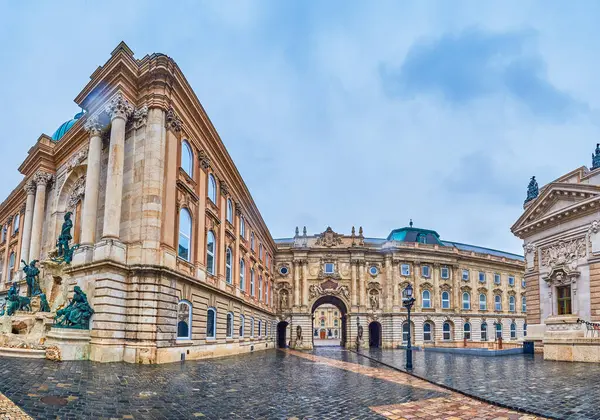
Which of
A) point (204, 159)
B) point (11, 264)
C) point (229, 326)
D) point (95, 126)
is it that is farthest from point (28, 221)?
point (229, 326)

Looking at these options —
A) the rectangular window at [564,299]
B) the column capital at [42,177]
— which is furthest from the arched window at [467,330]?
the column capital at [42,177]

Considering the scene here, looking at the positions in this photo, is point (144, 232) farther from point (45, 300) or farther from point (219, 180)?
point (219, 180)

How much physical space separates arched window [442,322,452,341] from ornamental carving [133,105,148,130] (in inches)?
1792

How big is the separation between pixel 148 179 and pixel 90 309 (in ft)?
19.3

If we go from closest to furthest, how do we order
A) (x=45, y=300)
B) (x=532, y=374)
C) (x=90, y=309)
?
(x=532, y=374)
(x=90, y=309)
(x=45, y=300)

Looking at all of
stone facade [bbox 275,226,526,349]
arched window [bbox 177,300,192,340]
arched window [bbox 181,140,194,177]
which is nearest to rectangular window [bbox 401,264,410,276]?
stone facade [bbox 275,226,526,349]

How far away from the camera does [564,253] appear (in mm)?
26984

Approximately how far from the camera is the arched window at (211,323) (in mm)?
23734

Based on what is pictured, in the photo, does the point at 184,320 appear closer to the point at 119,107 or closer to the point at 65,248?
the point at 65,248

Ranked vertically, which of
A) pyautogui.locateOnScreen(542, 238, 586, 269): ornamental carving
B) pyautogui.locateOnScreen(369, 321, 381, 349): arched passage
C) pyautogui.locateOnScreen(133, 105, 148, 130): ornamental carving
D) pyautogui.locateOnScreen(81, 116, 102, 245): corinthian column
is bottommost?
pyautogui.locateOnScreen(369, 321, 381, 349): arched passage

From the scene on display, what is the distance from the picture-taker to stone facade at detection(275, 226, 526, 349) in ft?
170

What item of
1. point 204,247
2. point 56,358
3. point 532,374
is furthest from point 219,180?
point 532,374

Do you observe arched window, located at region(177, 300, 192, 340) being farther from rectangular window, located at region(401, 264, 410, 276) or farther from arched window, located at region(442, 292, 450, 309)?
arched window, located at region(442, 292, 450, 309)

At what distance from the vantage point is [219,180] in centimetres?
2825
